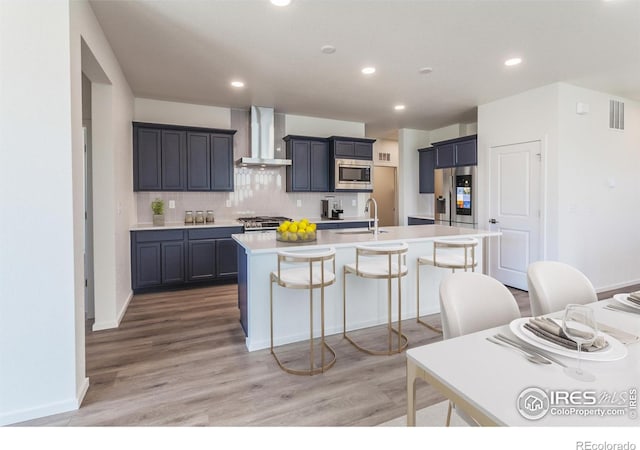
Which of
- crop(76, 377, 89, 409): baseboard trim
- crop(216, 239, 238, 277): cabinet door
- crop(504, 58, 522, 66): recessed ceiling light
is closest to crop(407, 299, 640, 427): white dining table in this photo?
crop(76, 377, 89, 409): baseboard trim

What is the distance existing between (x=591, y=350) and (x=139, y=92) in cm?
526

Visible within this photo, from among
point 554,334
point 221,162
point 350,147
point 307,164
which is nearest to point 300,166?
point 307,164

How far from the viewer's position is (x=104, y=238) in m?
3.27

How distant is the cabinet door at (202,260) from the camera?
465 centimetres

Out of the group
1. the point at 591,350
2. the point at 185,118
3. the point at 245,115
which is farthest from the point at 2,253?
the point at 245,115

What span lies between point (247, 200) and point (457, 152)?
3.50 metres

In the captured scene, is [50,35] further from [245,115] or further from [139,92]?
[245,115]

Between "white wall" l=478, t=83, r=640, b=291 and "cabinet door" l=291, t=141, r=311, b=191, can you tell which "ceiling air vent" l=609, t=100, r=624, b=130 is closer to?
"white wall" l=478, t=83, r=640, b=291

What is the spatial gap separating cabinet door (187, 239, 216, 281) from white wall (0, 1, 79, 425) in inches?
104

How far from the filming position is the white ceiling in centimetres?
257

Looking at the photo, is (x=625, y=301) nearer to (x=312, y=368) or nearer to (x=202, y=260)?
(x=312, y=368)

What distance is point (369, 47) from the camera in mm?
3176
